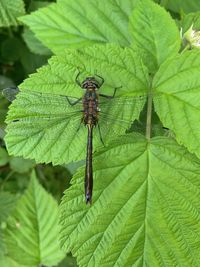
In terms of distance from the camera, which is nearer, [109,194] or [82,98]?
[109,194]

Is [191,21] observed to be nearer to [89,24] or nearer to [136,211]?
[89,24]

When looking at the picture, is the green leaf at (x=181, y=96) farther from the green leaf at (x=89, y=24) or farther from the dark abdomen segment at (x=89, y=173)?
the green leaf at (x=89, y=24)

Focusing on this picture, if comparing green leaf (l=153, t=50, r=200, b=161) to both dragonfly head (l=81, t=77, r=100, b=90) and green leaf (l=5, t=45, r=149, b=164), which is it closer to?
green leaf (l=5, t=45, r=149, b=164)

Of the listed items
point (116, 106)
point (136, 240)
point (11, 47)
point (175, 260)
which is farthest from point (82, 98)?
point (11, 47)

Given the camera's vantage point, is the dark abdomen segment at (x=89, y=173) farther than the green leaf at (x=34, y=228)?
No

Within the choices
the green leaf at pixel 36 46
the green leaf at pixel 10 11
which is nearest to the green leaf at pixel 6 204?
the green leaf at pixel 36 46

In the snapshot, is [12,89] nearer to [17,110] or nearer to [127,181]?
[17,110]

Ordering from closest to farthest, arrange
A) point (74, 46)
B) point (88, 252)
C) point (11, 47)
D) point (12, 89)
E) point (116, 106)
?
point (88, 252)
point (116, 106)
point (12, 89)
point (74, 46)
point (11, 47)

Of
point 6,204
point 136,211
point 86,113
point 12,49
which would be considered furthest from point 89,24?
point 6,204
